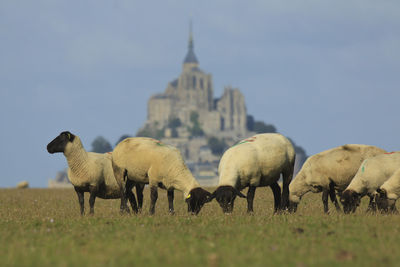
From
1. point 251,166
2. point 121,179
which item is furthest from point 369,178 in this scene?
point 121,179

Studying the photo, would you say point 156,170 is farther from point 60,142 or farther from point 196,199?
point 60,142

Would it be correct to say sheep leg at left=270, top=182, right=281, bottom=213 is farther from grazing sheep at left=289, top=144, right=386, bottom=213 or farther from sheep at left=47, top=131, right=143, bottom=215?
sheep at left=47, top=131, right=143, bottom=215

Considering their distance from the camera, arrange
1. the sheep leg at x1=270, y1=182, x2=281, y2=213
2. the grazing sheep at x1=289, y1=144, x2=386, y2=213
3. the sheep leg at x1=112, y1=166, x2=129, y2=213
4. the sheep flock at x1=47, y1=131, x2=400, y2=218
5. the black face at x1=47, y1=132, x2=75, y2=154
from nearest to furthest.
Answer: the sheep flock at x1=47, y1=131, x2=400, y2=218
the sheep leg at x1=112, y1=166, x2=129, y2=213
the black face at x1=47, y1=132, x2=75, y2=154
the sheep leg at x1=270, y1=182, x2=281, y2=213
the grazing sheep at x1=289, y1=144, x2=386, y2=213

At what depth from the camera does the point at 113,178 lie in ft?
53.4

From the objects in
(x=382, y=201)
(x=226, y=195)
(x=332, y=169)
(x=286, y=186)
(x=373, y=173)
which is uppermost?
(x=332, y=169)

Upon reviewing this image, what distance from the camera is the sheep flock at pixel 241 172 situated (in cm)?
1406

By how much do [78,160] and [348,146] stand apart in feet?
26.8

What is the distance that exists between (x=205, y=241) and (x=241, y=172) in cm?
488

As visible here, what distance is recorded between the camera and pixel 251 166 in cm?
1413

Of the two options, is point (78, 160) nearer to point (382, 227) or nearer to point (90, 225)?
point (90, 225)

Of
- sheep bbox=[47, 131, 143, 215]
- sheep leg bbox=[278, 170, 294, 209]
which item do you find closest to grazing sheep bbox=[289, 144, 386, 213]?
sheep leg bbox=[278, 170, 294, 209]

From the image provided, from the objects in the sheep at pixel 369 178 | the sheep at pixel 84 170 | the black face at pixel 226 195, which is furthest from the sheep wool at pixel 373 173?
the sheep at pixel 84 170

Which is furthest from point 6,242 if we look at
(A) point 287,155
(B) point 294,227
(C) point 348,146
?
(C) point 348,146

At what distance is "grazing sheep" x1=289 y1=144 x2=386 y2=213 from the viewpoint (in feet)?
53.1
